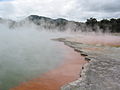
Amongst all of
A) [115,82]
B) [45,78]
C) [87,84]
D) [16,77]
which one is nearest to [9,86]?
[16,77]

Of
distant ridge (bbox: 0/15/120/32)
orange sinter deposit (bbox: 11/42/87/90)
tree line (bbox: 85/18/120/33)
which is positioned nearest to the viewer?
orange sinter deposit (bbox: 11/42/87/90)

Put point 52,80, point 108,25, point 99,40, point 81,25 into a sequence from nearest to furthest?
point 52,80
point 99,40
point 108,25
point 81,25

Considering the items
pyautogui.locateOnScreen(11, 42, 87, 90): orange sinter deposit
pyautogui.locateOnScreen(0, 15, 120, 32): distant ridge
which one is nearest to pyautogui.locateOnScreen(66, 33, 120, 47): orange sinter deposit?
pyautogui.locateOnScreen(11, 42, 87, 90): orange sinter deposit

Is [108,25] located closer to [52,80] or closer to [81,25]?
[81,25]

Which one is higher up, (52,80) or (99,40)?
(99,40)

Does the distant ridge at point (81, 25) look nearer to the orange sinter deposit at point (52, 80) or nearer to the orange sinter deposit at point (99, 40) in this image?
the orange sinter deposit at point (99, 40)

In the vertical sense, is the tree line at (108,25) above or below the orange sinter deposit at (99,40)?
above

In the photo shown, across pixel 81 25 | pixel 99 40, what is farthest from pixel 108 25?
pixel 99 40

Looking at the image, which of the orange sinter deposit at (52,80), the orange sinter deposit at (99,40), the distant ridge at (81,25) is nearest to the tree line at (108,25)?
the distant ridge at (81,25)

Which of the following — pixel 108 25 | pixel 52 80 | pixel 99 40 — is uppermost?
pixel 108 25

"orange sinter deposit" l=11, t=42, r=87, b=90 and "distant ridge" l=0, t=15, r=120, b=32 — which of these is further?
"distant ridge" l=0, t=15, r=120, b=32

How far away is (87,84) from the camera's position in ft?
16.8

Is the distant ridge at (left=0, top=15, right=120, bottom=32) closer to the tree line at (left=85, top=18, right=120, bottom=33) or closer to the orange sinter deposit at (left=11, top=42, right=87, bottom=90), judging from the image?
the tree line at (left=85, top=18, right=120, bottom=33)

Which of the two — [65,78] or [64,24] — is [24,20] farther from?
[65,78]
